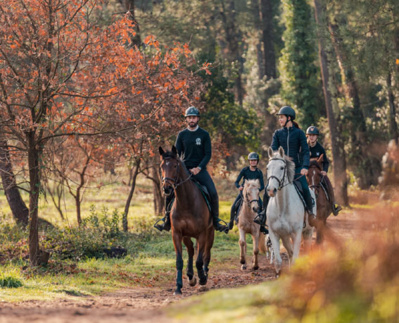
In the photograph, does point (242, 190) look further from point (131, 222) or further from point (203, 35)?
point (203, 35)

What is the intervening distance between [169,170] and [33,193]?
16.7 feet

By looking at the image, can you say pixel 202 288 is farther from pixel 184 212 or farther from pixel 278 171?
pixel 278 171

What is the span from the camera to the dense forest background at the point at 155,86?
44.9ft

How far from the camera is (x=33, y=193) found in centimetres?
1398

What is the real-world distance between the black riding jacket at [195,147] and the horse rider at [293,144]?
1463mm

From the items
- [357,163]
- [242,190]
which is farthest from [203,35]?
[242,190]

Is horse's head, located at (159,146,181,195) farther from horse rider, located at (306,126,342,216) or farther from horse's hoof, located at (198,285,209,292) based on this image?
horse rider, located at (306,126,342,216)

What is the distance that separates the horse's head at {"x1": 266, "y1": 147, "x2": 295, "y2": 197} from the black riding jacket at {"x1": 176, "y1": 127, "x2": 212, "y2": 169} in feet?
4.34

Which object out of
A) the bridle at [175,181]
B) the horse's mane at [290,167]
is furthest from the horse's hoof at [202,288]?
the horse's mane at [290,167]

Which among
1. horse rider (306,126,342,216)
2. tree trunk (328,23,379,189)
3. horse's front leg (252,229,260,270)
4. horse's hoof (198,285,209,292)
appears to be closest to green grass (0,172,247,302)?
horse's front leg (252,229,260,270)

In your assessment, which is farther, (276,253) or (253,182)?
(253,182)

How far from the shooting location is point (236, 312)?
237 inches

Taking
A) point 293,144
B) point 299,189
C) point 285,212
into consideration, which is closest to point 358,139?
point 293,144

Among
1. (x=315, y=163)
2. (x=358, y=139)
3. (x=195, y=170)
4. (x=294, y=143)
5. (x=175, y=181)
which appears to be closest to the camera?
(x=175, y=181)
